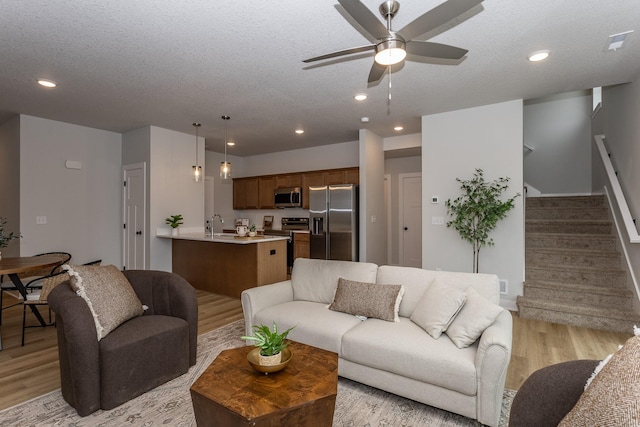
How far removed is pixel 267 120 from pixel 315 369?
A: 13.1 feet

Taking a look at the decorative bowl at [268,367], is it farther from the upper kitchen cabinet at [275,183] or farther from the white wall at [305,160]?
the white wall at [305,160]

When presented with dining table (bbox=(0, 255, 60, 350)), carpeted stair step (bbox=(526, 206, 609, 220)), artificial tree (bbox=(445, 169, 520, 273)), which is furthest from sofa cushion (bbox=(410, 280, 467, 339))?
carpeted stair step (bbox=(526, 206, 609, 220))

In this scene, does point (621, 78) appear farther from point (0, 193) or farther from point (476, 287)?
point (0, 193)

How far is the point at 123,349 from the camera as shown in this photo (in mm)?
2082

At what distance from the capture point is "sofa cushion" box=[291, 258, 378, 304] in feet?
9.53

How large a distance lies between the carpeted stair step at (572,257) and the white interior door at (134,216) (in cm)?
601

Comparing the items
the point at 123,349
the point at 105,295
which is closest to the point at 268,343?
the point at 123,349

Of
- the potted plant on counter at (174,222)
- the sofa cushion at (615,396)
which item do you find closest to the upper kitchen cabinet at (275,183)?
the potted plant on counter at (174,222)

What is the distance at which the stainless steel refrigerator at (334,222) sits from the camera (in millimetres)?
5598

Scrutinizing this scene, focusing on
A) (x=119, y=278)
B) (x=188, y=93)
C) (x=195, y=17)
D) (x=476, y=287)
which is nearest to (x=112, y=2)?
(x=195, y=17)

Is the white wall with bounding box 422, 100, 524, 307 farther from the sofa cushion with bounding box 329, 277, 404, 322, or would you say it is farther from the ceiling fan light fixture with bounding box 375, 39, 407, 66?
the ceiling fan light fixture with bounding box 375, 39, 407, 66

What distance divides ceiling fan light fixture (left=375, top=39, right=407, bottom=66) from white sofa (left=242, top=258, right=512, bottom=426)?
168cm

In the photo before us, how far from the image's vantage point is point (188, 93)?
3.76 meters

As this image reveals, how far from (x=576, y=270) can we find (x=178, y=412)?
470 cm
